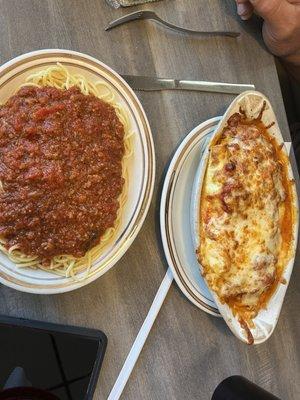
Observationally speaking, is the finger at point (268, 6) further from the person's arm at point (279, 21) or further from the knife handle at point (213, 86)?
the knife handle at point (213, 86)

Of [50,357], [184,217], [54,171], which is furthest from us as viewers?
[184,217]

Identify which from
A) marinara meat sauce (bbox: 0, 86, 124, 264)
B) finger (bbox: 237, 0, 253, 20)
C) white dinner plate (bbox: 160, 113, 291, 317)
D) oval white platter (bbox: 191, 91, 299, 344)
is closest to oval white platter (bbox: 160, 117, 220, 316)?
white dinner plate (bbox: 160, 113, 291, 317)

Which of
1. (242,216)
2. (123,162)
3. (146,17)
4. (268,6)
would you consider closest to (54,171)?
(123,162)

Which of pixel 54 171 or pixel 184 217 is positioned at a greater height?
pixel 54 171

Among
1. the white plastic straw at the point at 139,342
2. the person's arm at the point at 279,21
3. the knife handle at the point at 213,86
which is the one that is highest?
the person's arm at the point at 279,21

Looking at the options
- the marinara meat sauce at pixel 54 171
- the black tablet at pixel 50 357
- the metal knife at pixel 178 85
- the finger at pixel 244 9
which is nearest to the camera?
the marinara meat sauce at pixel 54 171

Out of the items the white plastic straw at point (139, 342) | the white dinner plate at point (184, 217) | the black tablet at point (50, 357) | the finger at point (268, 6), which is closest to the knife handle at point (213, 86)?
the white dinner plate at point (184, 217)

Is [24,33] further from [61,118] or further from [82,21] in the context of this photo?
[61,118]

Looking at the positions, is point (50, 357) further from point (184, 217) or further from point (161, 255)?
point (184, 217)
